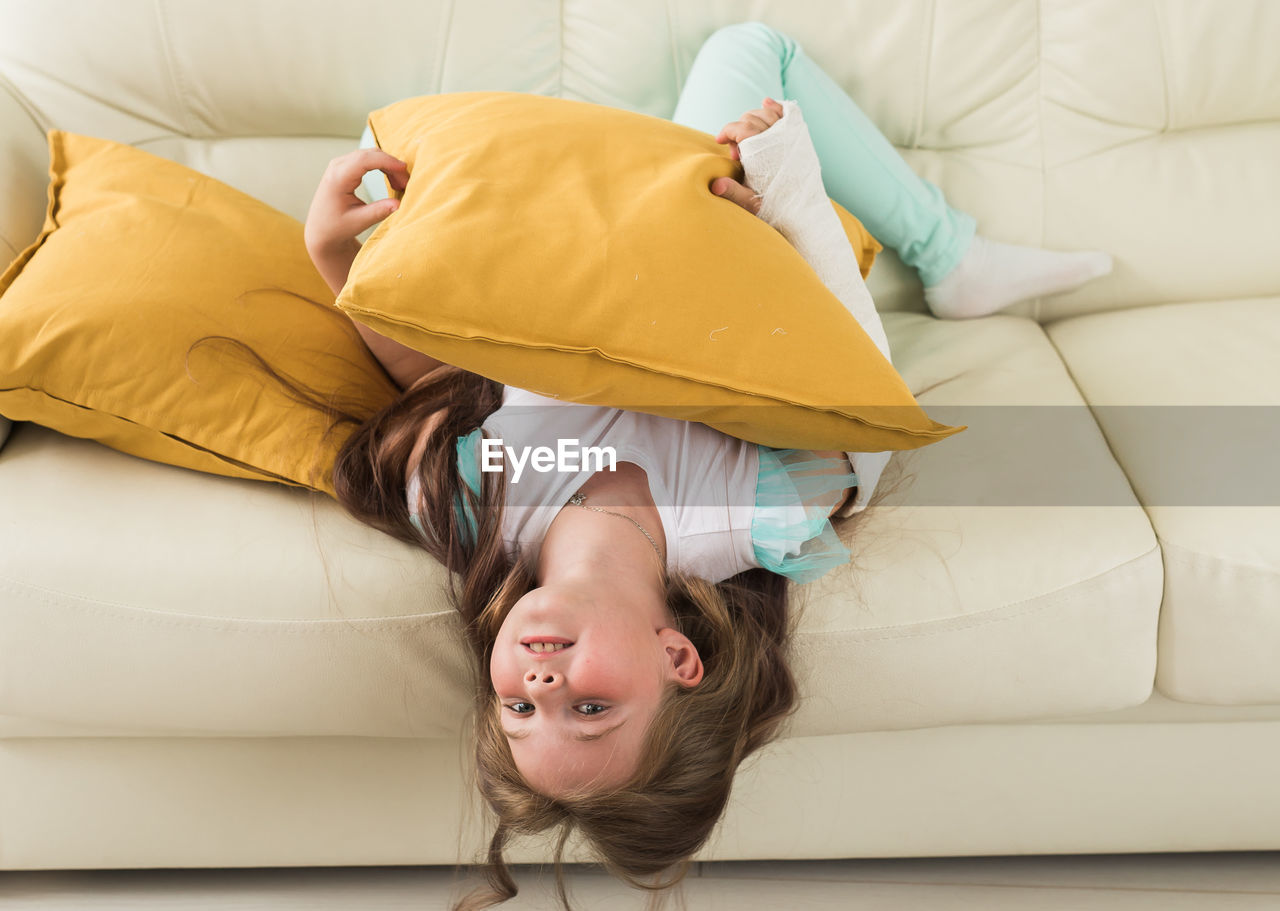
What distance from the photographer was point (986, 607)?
919 mm

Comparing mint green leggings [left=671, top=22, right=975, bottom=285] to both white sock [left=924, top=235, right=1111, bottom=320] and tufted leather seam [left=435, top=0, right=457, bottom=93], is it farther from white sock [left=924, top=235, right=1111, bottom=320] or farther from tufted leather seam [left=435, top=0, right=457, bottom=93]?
tufted leather seam [left=435, top=0, right=457, bottom=93]

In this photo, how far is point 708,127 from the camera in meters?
1.16

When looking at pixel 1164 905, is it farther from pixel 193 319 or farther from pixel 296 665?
pixel 193 319

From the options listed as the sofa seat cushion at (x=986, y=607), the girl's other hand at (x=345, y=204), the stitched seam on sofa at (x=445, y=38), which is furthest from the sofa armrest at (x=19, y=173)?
the sofa seat cushion at (x=986, y=607)

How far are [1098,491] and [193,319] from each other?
37.6 inches

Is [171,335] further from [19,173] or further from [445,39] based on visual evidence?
[445,39]

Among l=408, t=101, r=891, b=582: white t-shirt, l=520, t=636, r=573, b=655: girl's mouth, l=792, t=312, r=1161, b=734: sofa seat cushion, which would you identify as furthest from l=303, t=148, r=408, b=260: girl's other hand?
l=792, t=312, r=1161, b=734: sofa seat cushion

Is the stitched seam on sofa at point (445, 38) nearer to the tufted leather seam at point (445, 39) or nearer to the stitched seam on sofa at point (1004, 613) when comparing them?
the tufted leather seam at point (445, 39)

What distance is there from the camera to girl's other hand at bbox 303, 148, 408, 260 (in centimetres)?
93

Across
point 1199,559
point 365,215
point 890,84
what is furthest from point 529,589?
point 890,84

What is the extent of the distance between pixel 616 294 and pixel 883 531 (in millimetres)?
401

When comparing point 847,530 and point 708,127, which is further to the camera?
point 708,127

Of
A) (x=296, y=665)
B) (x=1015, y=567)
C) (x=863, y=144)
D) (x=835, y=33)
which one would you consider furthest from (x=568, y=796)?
(x=835, y=33)

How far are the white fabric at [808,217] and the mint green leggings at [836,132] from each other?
0.19 m
